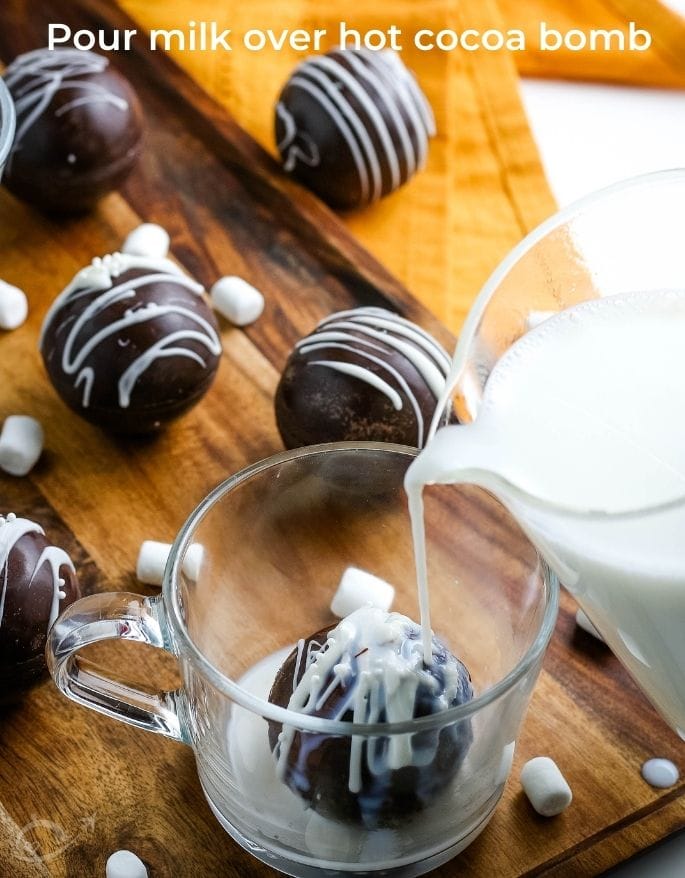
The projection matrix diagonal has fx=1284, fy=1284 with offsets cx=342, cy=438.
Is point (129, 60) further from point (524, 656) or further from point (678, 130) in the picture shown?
point (524, 656)

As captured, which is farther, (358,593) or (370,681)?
(358,593)

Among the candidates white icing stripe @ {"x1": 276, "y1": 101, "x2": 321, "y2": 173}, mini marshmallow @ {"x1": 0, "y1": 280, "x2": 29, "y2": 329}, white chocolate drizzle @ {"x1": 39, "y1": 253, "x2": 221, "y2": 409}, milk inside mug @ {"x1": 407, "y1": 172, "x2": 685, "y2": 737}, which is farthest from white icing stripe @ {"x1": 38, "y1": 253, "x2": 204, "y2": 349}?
milk inside mug @ {"x1": 407, "y1": 172, "x2": 685, "y2": 737}

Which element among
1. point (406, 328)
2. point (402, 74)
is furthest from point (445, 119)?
point (406, 328)

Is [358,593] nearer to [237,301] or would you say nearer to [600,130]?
[237,301]

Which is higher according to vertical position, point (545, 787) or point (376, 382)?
point (376, 382)

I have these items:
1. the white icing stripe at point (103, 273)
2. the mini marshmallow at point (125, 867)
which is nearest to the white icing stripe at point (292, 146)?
the white icing stripe at point (103, 273)

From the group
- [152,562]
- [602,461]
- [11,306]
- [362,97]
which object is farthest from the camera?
[362,97]
